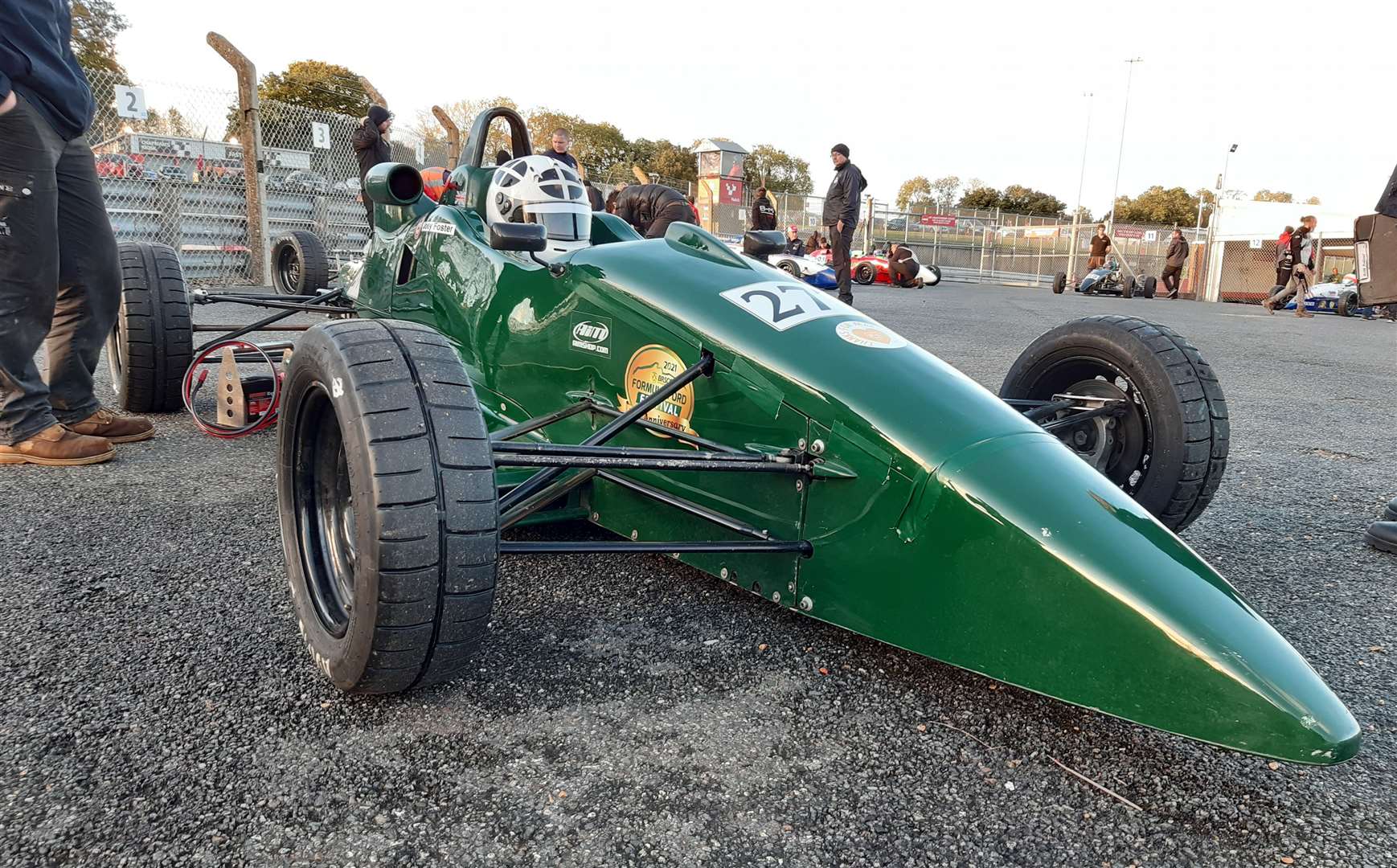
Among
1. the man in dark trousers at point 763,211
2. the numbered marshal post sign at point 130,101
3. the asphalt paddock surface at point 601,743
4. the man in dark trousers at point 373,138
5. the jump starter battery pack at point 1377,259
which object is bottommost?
the asphalt paddock surface at point 601,743

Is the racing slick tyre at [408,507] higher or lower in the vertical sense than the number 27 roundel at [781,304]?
lower

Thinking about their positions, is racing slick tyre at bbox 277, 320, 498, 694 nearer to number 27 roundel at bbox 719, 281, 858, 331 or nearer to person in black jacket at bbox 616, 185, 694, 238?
number 27 roundel at bbox 719, 281, 858, 331

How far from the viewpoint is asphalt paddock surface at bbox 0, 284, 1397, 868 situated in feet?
5.12

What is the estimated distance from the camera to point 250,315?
9102mm

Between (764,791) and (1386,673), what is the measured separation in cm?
173

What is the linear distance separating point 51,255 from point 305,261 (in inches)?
107

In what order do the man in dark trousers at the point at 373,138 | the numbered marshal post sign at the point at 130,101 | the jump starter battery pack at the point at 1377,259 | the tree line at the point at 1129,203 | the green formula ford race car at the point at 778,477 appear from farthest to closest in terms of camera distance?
1. the tree line at the point at 1129,203
2. the numbered marshal post sign at the point at 130,101
3. the man in dark trousers at the point at 373,138
4. the jump starter battery pack at the point at 1377,259
5. the green formula ford race car at the point at 778,477

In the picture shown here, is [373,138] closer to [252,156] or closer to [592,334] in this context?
[252,156]

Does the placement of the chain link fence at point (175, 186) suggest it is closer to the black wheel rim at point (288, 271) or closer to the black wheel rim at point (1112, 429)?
the black wheel rim at point (288, 271)

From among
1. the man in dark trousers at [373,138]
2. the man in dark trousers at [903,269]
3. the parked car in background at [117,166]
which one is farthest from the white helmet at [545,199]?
the man in dark trousers at [903,269]

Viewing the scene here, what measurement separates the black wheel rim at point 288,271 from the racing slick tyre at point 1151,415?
544cm

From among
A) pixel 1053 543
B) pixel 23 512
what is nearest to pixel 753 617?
pixel 1053 543

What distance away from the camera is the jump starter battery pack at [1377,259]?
3730 millimetres

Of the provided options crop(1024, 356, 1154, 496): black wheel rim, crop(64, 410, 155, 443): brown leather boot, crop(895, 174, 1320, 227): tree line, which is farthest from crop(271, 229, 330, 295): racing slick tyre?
crop(895, 174, 1320, 227): tree line
